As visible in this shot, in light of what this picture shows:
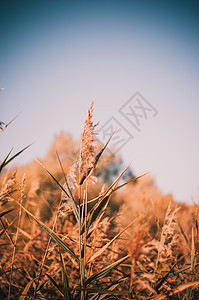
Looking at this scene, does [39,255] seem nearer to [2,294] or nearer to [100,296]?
[2,294]

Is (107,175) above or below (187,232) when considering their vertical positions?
above

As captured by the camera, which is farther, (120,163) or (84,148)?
(120,163)

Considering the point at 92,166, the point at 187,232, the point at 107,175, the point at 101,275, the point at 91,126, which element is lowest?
the point at 187,232

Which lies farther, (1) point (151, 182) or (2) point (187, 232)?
(1) point (151, 182)

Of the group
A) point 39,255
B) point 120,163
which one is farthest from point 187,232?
point 120,163

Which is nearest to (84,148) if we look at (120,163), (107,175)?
(107,175)

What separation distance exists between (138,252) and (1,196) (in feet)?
3.05

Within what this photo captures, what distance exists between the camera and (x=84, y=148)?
82cm

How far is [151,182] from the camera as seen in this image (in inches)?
820

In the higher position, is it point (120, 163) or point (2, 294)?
point (2, 294)

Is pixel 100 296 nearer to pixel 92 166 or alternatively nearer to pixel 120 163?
pixel 92 166

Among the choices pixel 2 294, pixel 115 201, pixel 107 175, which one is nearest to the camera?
pixel 2 294

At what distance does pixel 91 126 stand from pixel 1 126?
610 millimetres

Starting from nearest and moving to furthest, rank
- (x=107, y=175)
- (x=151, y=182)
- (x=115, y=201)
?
(x=115, y=201) < (x=107, y=175) < (x=151, y=182)
